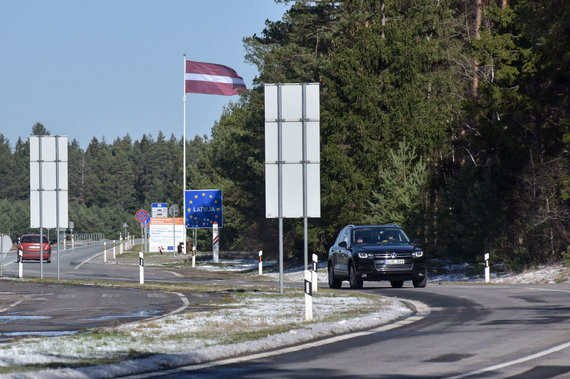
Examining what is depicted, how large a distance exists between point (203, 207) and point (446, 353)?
4686 centimetres

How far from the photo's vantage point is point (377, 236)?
2659 centimetres

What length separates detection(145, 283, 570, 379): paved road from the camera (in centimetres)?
966

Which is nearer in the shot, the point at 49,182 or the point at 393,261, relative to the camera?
the point at 393,261

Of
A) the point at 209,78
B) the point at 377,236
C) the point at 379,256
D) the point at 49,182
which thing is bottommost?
the point at 379,256

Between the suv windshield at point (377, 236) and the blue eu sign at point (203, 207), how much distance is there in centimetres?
3095

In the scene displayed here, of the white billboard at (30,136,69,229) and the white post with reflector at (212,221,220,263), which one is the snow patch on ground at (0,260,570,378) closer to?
the white billboard at (30,136,69,229)

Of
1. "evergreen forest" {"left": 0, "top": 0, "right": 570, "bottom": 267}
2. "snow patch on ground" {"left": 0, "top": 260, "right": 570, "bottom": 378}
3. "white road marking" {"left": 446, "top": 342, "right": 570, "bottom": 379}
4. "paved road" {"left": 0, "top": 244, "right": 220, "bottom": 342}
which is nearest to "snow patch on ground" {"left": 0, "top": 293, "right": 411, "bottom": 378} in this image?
"snow patch on ground" {"left": 0, "top": 260, "right": 570, "bottom": 378}

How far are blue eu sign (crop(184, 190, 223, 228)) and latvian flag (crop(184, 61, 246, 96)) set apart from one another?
8.06 metres

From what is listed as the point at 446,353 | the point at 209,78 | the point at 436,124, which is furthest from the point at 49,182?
the point at 209,78

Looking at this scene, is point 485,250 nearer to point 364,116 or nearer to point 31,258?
point 364,116

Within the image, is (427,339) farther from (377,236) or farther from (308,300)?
(377,236)

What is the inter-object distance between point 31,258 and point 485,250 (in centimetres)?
3437

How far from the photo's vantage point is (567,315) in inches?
620

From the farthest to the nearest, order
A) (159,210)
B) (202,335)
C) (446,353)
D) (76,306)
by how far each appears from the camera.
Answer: (159,210)
(76,306)
(202,335)
(446,353)
